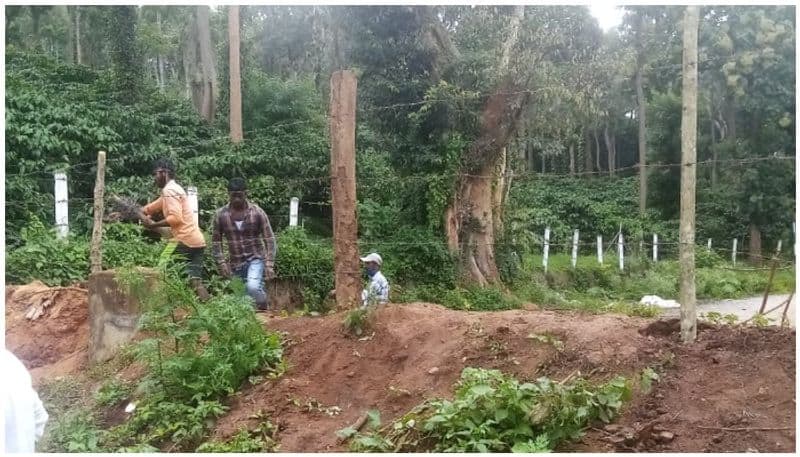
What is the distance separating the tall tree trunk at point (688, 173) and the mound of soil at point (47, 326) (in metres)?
5.20

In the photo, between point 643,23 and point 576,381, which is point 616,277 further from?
point 643,23

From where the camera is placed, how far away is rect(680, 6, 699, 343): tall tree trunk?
4723mm

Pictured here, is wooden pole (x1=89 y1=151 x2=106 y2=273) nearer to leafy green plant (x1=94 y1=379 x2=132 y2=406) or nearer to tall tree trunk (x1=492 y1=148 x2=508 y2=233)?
leafy green plant (x1=94 y1=379 x2=132 y2=406)

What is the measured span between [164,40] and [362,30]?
20685 mm

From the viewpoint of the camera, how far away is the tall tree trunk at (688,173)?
4723 mm

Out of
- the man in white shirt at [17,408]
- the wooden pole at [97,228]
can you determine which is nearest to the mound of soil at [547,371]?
the man in white shirt at [17,408]

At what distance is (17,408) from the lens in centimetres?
256

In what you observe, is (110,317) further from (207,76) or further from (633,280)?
(207,76)

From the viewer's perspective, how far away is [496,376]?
14.8 ft

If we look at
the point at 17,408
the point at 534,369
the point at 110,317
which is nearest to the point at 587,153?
the point at 110,317

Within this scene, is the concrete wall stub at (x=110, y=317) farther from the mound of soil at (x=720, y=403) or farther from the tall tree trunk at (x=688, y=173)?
the tall tree trunk at (x=688, y=173)

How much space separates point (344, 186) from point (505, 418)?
9.14 feet

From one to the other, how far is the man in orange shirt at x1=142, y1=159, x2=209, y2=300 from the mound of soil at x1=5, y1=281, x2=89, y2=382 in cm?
124

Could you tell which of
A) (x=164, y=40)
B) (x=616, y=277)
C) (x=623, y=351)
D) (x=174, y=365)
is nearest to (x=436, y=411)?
(x=623, y=351)
